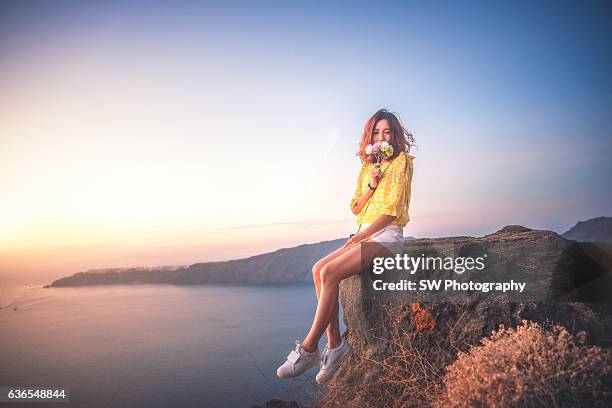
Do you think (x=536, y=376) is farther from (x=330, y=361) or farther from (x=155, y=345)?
(x=155, y=345)

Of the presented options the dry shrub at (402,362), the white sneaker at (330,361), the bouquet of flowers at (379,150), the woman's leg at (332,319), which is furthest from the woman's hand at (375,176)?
the white sneaker at (330,361)

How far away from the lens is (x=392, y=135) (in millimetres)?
4383

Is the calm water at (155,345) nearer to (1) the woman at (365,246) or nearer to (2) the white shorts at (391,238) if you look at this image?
(1) the woman at (365,246)

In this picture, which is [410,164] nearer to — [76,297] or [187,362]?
[187,362]

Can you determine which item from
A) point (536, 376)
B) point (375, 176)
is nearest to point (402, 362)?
point (536, 376)

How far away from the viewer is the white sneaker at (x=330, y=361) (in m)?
4.14

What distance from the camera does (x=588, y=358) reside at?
2.65 m

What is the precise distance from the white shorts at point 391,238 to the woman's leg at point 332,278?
57 mm

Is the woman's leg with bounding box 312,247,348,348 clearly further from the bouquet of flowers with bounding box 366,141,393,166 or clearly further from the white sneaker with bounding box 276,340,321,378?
the bouquet of flowers with bounding box 366,141,393,166

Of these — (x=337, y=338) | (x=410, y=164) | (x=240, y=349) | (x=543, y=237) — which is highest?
(x=410, y=164)

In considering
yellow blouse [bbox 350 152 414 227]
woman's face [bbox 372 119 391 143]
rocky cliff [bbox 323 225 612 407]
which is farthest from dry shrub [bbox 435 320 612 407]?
woman's face [bbox 372 119 391 143]

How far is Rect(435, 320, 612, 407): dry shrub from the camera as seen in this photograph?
2520 millimetres

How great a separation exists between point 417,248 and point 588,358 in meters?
1.81

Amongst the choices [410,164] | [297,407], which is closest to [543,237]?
[410,164]
